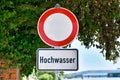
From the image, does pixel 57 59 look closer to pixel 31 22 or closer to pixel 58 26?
pixel 58 26

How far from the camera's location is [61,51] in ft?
25.3

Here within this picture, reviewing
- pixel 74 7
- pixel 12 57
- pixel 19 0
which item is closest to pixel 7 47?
pixel 12 57

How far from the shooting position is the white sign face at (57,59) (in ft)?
25.1

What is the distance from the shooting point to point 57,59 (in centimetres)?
769

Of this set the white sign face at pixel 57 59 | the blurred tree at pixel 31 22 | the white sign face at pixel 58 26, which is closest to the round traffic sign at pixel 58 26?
the white sign face at pixel 58 26

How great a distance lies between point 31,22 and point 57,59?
3849 mm

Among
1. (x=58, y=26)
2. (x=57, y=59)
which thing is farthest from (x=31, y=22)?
(x=57, y=59)

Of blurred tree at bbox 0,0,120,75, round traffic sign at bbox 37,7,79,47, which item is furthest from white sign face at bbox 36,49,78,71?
blurred tree at bbox 0,0,120,75

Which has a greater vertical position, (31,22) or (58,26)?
(31,22)

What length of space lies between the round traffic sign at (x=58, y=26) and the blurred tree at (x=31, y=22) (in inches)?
101

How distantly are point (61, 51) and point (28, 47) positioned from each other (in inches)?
151

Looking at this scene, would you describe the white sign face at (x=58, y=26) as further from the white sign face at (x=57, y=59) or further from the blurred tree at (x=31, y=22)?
the blurred tree at (x=31, y=22)

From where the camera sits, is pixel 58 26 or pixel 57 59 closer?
pixel 57 59

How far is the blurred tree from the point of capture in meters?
10.8
